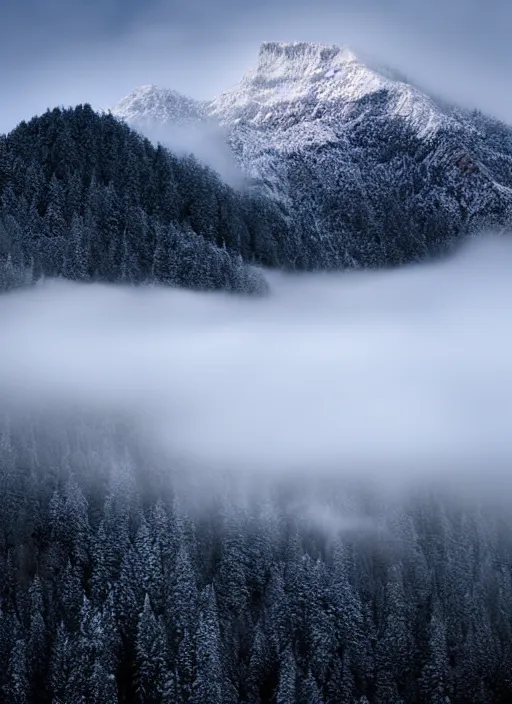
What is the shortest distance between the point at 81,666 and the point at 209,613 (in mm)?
34128

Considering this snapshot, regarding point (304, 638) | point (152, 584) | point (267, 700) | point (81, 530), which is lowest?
point (267, 700)

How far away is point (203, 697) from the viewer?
16088cm

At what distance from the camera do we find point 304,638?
19025cm

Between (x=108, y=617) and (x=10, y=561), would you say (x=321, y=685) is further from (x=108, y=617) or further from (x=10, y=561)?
(x=10, y=561)

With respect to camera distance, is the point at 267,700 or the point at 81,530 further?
the point at 81,530

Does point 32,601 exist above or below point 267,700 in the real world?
above

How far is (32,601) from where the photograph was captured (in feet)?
589

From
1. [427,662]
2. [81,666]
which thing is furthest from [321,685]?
[81,666]

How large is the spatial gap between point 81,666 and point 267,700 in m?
45.1

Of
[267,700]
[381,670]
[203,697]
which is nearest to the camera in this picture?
[203,697]

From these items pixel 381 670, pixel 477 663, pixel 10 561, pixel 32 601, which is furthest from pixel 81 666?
pixel 477 663

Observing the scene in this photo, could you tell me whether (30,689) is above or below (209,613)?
below

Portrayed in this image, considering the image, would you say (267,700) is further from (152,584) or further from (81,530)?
(81,530)

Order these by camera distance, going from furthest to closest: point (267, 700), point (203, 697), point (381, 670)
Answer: point (381, 670), point (267, 700), point (203, 697)
